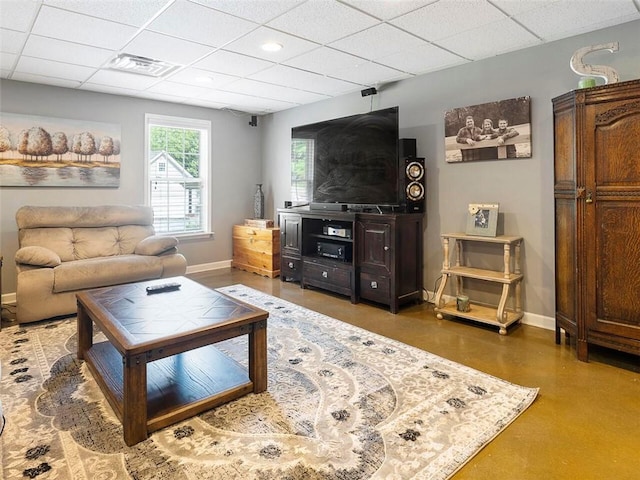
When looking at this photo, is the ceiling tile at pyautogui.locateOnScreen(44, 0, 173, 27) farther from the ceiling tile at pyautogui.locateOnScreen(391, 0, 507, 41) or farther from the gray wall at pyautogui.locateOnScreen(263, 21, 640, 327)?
the gray wall at pyautogui.locateOnScreen(263, 21, 640, 327)

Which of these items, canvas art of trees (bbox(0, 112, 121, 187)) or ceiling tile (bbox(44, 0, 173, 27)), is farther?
canvas art of trees (bbox(0, 112, 121, 187))

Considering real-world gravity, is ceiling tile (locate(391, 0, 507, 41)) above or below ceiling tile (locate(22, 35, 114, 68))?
below

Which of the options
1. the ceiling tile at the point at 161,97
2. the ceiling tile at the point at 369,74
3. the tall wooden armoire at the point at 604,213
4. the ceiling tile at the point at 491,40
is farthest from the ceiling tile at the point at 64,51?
the tall wooden armoire at the point at 604,213

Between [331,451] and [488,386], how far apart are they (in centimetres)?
110

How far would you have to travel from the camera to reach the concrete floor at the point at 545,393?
5.31 ft

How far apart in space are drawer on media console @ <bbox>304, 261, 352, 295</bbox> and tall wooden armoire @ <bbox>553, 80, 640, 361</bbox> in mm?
2051

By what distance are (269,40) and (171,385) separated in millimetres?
2578

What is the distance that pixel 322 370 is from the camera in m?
2.50

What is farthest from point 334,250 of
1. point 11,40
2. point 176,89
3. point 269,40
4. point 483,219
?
point 11,40

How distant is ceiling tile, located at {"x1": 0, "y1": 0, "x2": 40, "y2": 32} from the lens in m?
2.45

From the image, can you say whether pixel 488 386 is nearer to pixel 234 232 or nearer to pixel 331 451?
pixel 331 451

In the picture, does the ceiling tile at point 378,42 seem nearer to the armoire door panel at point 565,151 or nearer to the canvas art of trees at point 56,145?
the armoire door panel at point 565,151

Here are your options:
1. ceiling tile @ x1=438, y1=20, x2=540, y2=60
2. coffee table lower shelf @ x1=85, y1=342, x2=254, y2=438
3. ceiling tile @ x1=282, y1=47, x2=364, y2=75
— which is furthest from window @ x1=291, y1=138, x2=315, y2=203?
coffee table lower shelf @ x1=85, y1=342, x2=254, y2=438

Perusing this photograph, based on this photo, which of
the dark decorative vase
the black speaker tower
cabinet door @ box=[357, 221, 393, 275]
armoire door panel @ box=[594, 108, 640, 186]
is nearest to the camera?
armoire door panel @ box=[594, 108, 640, 186]
